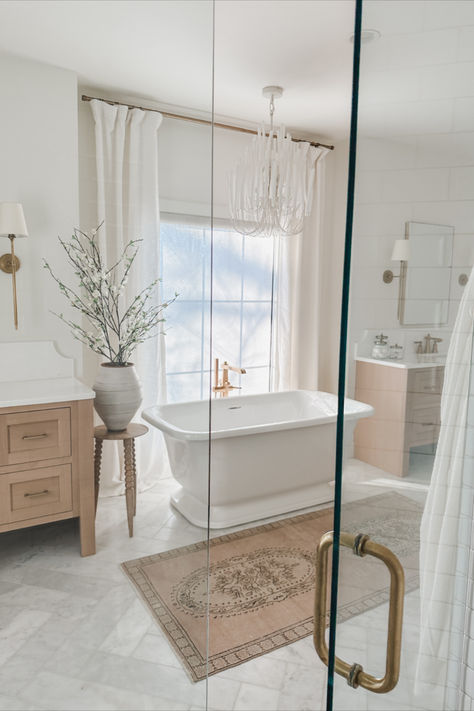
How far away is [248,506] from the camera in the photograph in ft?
9.34

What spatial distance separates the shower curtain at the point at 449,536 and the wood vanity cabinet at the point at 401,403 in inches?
0.7

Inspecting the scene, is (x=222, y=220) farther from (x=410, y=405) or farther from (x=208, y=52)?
(x=410, y=405)

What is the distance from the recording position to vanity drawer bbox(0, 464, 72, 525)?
2197 millimetres

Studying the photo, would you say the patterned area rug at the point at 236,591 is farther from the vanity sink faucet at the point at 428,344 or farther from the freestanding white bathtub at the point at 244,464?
the vanity sink faucet at the point at 428,344

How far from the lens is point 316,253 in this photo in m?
3.76

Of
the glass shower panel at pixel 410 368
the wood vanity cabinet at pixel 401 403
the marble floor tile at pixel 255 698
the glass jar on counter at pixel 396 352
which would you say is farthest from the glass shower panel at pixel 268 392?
the glass jar on counter at pixel 396 352

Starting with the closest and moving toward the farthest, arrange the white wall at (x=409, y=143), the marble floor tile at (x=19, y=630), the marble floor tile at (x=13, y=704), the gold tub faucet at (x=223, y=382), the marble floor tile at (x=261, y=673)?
the white wall at (x=409, y=143), the marble floor tile at (x=13, y=704), the marble floor tile at (x=261, y=673), the marble floor tile at (x=19, y=630), the gold tub faucet at (x=223, y=382)

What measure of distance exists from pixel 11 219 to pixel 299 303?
6.79 feet

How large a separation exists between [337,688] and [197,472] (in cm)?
194

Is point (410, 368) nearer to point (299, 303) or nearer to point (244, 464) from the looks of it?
point (244, 464)

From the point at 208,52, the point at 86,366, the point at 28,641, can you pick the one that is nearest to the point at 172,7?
the point at 208,52

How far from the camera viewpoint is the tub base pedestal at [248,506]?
2.68 meters

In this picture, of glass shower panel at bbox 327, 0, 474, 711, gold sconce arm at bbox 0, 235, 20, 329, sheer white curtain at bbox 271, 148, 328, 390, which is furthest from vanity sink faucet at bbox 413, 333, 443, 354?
sheer white curtain at bbox 271, 148, 328, 390

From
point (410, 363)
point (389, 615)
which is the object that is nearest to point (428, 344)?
point (410, 363)
